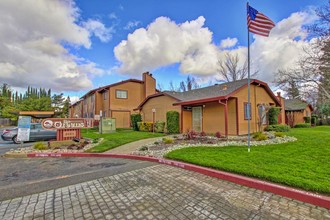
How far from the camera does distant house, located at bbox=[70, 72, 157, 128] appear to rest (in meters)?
22.5

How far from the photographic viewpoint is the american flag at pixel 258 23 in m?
6.84

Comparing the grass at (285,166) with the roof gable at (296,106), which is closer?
the grass at (285,166)

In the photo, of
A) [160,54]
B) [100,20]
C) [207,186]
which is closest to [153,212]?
[207,186]

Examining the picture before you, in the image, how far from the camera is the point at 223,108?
12.8 metres

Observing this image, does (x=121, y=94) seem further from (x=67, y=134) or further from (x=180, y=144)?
(x=180, y=144)

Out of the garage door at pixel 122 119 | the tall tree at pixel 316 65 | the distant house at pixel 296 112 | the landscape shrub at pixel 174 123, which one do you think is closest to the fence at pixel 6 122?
the garage door at pixel 122 119

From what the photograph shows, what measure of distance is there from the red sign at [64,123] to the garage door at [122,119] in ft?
37.6

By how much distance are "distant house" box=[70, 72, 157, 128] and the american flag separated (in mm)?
18301

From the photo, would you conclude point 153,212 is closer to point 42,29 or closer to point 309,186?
point 309,186

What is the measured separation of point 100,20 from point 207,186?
1291cm

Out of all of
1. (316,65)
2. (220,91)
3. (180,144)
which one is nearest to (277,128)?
(220,91)

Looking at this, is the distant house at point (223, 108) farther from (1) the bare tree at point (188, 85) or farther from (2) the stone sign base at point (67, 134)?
(1) the bare tree at point (188, 85)

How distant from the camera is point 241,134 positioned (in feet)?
40.9

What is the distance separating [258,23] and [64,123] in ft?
35.8
